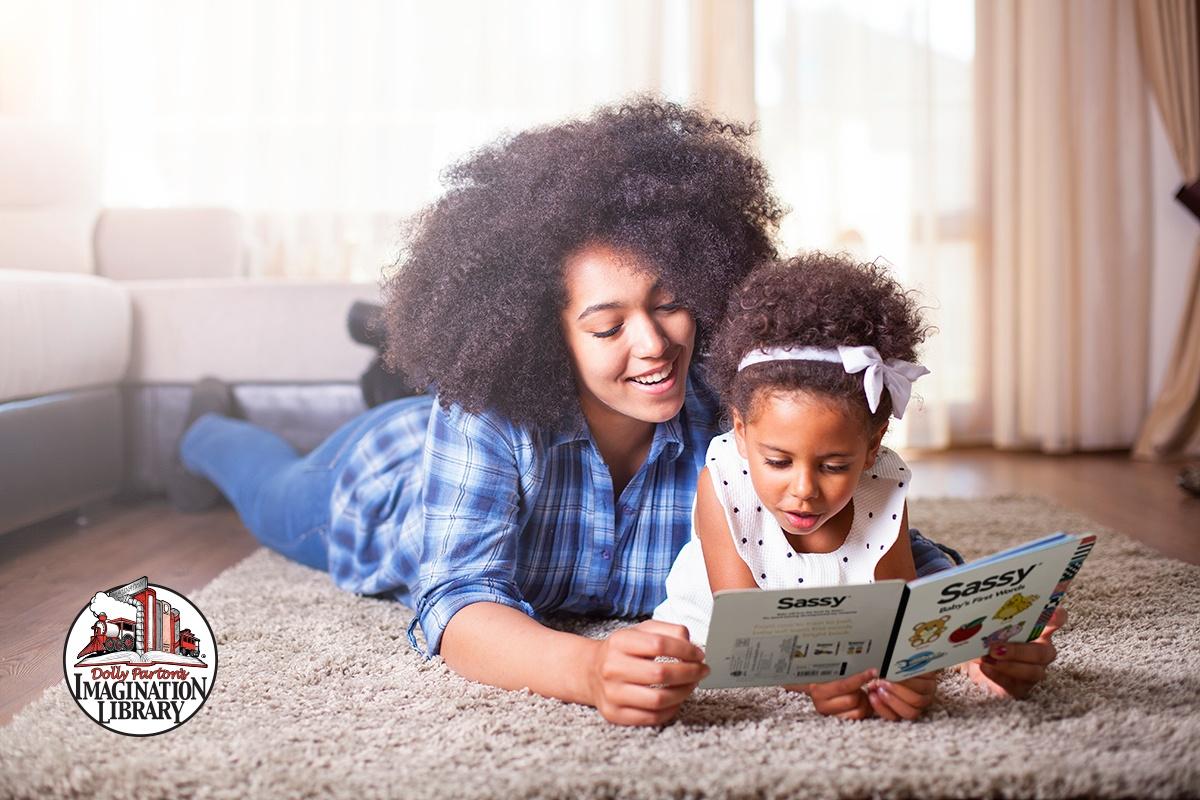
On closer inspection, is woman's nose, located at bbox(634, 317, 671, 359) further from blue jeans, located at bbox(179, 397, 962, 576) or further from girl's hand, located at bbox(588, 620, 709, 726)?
blue jeans, located at bbox(179, 397, 962, 576)

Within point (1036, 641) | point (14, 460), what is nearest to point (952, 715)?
point (1036, 641)

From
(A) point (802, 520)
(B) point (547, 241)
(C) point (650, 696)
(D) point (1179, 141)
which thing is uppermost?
(D) point (1179, 141)

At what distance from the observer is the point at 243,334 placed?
2.81 metres

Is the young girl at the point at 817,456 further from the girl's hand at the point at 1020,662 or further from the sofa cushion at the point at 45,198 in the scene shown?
the sofa cushion at the point at 45,198

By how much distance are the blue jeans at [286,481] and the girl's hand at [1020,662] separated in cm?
109

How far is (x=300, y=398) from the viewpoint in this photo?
281 centimetres

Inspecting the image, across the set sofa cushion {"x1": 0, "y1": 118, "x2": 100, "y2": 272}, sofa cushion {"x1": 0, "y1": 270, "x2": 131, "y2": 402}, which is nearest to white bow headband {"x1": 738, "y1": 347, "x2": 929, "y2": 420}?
sofa cushion {"x1": 0, "y1": 270, "x2": 131, "y2": 402}

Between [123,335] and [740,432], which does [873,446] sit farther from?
[123,335]

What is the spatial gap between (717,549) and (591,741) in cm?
30

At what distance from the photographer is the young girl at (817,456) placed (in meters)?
1.19

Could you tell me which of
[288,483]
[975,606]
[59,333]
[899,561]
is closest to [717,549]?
[899,561]

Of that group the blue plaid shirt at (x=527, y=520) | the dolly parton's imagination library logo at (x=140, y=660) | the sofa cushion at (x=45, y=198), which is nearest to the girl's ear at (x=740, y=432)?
the blue plaid shirt at (x=527, y=520)

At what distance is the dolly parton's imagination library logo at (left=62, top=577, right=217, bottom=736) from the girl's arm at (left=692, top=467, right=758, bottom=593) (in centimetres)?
56

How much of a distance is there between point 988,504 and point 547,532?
1485 mm
